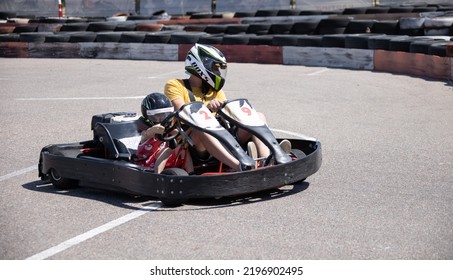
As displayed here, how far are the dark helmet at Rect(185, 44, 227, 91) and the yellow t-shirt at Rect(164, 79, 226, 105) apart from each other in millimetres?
116

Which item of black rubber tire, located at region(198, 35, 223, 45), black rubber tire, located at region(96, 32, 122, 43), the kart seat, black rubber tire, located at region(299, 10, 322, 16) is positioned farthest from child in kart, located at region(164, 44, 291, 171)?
black rubber tire, located at region(299, 10, 322, 16)

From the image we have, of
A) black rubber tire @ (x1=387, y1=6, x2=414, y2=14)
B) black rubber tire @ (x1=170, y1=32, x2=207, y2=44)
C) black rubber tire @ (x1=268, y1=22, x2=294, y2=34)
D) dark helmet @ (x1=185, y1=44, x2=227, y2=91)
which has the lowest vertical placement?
black rubber tire @ (x1=170, y1=32, x2=207, y2=44)

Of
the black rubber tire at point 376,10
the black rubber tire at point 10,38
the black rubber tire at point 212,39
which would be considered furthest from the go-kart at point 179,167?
the black rubber tire at point 10,38

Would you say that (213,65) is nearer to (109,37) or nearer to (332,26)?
(332,26)

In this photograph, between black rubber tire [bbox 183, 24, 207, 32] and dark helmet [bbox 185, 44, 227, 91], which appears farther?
black rubber tire [bbox 183, 24, 207, 32]

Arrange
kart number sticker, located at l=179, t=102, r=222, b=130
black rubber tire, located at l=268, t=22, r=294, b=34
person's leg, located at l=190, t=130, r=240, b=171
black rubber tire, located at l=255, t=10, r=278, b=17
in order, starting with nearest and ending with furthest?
person's leg, located at l=190, t=130, r=240, b=171 → kart number sticker, located at l=179, t=102, r=222, b=130 → black rubber tire, located at l=268, t=22, r=294, b=34 → black rubber tire, located at l=255, t=10, r=278, b=17

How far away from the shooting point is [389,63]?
1371 centimetres

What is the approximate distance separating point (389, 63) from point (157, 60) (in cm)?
565

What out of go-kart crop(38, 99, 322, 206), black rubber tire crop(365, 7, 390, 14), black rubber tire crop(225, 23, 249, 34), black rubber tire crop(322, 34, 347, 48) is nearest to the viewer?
go-kart crop(38, 99, 322, 206)

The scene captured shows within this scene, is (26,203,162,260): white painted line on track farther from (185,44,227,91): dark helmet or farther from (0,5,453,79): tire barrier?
(0,5,453,79): tire barrier

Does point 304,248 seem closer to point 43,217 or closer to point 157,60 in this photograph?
point 43,217

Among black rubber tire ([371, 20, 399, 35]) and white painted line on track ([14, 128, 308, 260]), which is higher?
black rubber tire ([371, 20, 399, 35])

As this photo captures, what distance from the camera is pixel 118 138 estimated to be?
645 cm

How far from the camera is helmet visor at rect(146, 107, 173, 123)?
5.98 m
